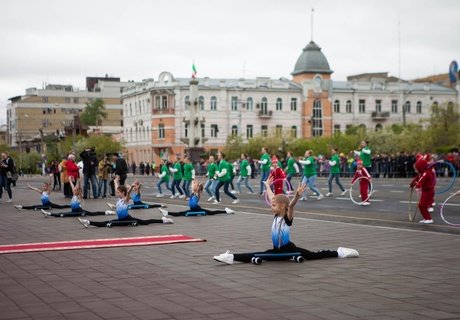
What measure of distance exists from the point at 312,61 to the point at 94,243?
314 ft

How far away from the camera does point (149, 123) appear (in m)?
105

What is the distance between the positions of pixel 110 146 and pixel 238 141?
19.6m

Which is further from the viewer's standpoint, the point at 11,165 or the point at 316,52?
the point at 316,52

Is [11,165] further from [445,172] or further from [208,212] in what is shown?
[445,172]

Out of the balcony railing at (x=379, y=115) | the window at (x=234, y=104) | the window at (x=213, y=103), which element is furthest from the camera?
the balcony railing at (x=379, y=115)

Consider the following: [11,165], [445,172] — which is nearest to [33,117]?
[445,172]

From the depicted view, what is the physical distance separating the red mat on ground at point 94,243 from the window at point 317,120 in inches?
3661

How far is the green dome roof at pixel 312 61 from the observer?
108 m

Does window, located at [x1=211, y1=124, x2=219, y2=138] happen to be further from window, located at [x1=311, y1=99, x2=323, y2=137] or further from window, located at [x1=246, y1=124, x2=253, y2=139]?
window, located at [x1=311, y1=99, x2=323, y2=137]

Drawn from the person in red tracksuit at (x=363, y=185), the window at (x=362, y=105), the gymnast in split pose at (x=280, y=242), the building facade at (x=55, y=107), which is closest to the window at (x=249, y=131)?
the window at (x=362, y=105)

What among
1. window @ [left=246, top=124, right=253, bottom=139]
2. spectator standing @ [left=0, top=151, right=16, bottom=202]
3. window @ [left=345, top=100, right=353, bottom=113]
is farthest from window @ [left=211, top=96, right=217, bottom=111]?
spectator standing @ [left=0, top=151, right=16, bottom=202]

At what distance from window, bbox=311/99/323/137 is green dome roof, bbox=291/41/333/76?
4923 mm

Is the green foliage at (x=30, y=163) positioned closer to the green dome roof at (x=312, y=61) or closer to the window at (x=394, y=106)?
the green dome roof at (x=312, y=61)

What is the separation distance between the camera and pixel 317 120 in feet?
353
